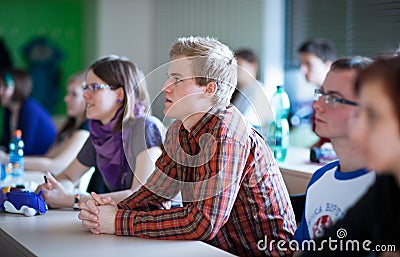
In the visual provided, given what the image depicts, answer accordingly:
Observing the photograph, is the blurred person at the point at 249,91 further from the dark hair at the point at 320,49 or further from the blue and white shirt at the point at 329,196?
the blue and white shirt at the point at 329,196

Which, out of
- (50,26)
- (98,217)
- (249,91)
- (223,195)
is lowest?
(249,91)

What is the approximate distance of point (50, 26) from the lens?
7.38 m

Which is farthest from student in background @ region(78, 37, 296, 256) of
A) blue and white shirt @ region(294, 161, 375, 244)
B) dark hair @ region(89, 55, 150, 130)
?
dark hair @ region(89, 55, 150, 130)

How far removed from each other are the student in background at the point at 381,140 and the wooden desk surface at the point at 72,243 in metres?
0.54

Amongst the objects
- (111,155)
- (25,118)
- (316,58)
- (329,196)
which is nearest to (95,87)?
(111,155)

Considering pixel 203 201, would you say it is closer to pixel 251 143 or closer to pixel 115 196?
pixel 251 143

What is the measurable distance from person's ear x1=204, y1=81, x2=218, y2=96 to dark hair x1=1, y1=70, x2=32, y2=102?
3084 mm

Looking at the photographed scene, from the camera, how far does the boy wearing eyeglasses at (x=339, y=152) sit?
1679 mm

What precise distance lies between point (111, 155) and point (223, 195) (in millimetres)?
1085

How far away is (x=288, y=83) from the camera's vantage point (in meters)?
5.37

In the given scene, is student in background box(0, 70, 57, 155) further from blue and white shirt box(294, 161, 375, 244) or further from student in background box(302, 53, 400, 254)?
student in background box(302, 53, 400, 254)

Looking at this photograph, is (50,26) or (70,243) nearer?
(70,243)

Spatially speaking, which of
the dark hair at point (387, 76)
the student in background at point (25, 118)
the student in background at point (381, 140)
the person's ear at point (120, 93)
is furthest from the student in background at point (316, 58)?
the dark hair at point (387, 76)

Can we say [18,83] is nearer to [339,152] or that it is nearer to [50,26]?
[50,26]
